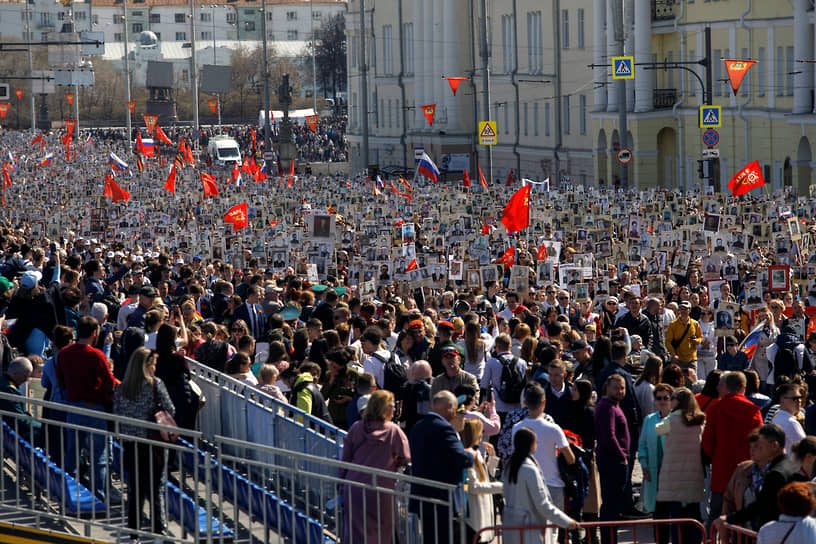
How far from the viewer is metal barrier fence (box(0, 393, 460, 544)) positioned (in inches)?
368

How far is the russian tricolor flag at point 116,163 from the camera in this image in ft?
165

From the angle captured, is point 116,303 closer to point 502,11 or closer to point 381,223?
point 381,223

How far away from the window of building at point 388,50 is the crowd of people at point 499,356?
54.9 meters

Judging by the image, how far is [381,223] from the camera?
29.6 meters

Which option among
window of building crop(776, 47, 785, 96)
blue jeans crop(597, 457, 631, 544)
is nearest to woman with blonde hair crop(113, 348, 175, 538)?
blue jeans crop(597, 457, 631, 544)

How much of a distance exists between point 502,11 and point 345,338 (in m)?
56.2

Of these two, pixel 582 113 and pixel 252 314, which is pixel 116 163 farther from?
pixel 252 314

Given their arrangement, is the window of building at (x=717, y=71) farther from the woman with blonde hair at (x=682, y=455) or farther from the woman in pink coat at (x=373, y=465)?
the woman in pink coat at (x=373, y=465)

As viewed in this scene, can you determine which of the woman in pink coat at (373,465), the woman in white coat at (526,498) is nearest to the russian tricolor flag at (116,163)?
the woman in pink coat at (373,465)

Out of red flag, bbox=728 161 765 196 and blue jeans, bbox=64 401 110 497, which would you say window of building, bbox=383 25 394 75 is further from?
blue jeans, bbox=64 401 110 497

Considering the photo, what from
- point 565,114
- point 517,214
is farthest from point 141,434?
point 565,114

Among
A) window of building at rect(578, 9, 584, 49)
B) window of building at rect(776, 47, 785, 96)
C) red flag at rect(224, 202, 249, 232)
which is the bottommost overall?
red flag at rect(224, 202, 249, 232)

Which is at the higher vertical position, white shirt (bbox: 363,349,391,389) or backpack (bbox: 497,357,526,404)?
white shirt (bbox: 363,349,391,389)

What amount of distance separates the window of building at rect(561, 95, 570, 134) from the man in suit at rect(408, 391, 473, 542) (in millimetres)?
54531
